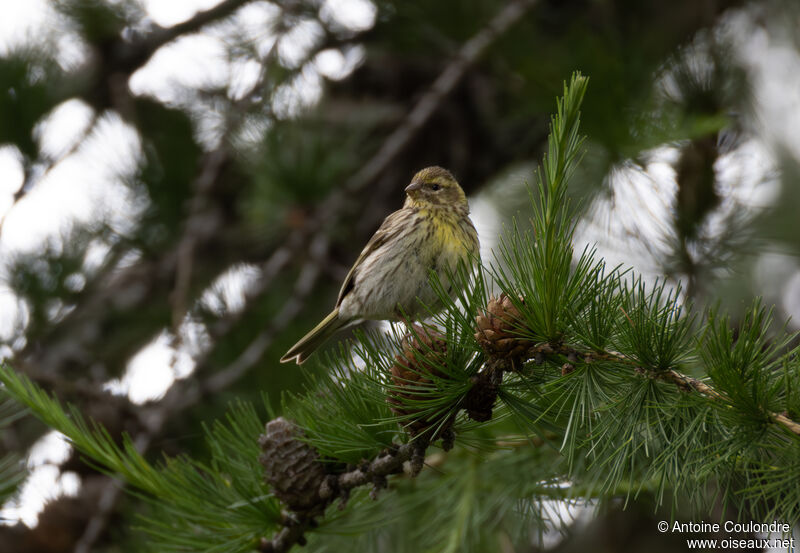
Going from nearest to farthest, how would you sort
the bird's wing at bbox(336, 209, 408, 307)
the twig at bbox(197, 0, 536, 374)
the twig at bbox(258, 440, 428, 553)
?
the twig at bbox(258, 440, 428, 553) → the bird's wing at bbox(336, 209, 408, 307) → the twig at bbox(197, 0, 536, 374)

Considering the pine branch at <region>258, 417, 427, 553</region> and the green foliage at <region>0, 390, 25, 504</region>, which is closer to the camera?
the pine branch at <region>258, 417, 427, 553</region>

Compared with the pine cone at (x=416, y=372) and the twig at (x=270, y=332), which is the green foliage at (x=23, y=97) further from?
the pine cone at (x=416, y=372)

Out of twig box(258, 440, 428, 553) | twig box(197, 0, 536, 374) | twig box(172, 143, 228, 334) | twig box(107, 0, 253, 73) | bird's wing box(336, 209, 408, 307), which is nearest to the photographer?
twig box(258, 440, 428, 553)

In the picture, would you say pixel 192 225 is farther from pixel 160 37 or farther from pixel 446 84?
pixel 446 84

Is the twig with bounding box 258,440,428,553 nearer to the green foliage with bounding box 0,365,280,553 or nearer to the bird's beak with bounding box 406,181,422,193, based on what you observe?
the green foliage with bounding box 0,365,280,553

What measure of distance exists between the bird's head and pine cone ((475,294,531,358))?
6.08ft

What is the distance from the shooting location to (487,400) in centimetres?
185

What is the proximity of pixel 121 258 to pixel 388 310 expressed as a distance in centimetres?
214

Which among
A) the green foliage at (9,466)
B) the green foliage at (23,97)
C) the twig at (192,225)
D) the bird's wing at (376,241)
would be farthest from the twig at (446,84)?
the green foliage at (9,466)

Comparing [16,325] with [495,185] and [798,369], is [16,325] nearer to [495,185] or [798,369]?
[495,185]

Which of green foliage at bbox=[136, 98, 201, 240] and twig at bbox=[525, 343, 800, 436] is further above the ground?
green foliage at bbox=[136, 98, 201, 240]

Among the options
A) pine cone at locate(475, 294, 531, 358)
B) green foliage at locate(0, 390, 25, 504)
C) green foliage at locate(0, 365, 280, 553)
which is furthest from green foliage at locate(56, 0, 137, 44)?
pine cone at locate(475, 294, 531, 358)

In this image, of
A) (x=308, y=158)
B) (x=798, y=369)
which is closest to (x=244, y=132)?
(x=308, y=158)

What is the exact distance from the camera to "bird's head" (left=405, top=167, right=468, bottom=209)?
360 centimetres
